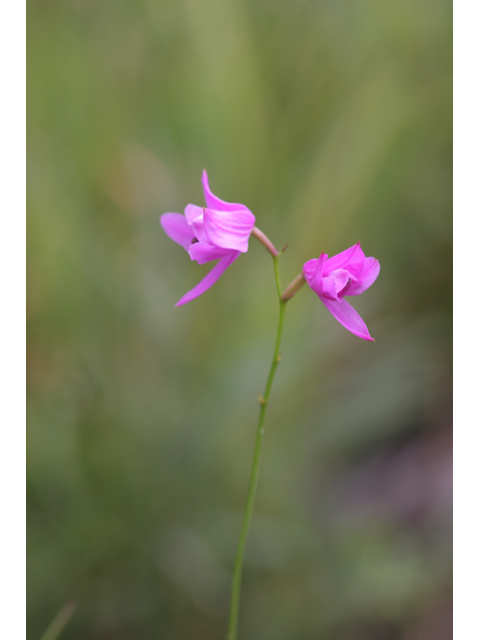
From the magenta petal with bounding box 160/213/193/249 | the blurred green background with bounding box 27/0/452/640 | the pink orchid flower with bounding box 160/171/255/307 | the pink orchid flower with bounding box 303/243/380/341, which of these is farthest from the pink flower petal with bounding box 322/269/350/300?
the blurred green background with bounding box 27/0/452/640

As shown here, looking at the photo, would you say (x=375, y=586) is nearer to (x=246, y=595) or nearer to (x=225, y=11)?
(x=246, y=595)

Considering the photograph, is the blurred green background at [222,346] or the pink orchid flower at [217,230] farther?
the blurred green background at [222,346]

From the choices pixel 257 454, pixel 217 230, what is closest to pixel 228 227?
pixel 217 230

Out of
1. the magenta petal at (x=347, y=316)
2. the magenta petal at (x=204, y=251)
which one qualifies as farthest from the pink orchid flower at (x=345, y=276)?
the magenta petal at (x=204, y=251)

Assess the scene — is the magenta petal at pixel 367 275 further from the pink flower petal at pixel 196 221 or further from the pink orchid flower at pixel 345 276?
the pink flower petal at pixel 196 221

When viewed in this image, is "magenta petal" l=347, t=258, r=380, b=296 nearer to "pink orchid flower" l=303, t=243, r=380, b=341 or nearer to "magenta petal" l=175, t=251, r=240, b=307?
"pink orchid flower" l=303, t=243, r=380, b=341

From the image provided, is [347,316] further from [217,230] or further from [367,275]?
[217,230]
